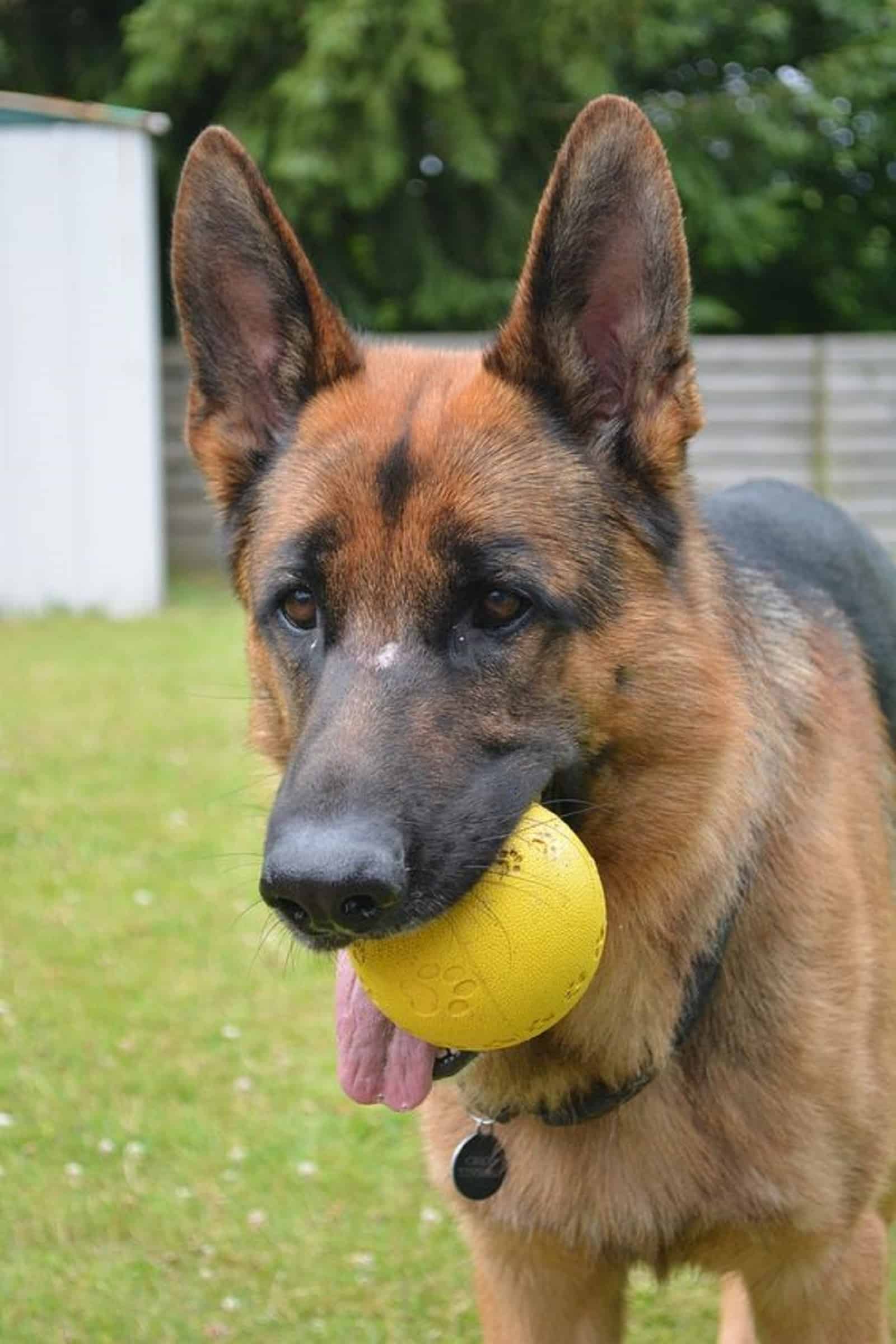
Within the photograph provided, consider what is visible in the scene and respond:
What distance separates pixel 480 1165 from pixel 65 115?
40.2ft

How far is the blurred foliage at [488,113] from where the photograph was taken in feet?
50.9

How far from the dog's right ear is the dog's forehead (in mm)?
116

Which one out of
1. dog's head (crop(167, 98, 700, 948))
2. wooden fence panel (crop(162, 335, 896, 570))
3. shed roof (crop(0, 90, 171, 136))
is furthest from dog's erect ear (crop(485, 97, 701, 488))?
wooden fence panel (crop(162, 335, 896, 570))

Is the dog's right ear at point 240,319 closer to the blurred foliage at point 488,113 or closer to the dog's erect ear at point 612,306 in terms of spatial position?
the dog's erect ear at point 612,306

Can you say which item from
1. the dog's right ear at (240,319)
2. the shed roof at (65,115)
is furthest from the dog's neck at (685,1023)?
the shed roof at (65,115)

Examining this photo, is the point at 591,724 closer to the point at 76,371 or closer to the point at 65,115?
the point at 76,371

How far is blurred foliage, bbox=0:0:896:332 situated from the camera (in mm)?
15516

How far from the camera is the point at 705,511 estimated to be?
369 cm

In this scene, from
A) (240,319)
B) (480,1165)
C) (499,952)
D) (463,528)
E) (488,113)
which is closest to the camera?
(499,952)

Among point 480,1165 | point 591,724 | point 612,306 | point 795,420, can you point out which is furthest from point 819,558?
point 795,420

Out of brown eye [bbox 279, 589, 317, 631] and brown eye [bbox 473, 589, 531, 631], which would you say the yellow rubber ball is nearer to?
brown eye [bbox 473, 589, 531, 631]

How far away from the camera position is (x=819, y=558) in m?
3.82

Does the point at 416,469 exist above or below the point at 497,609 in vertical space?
above

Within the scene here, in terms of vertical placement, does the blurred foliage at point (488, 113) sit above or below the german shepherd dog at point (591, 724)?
below
